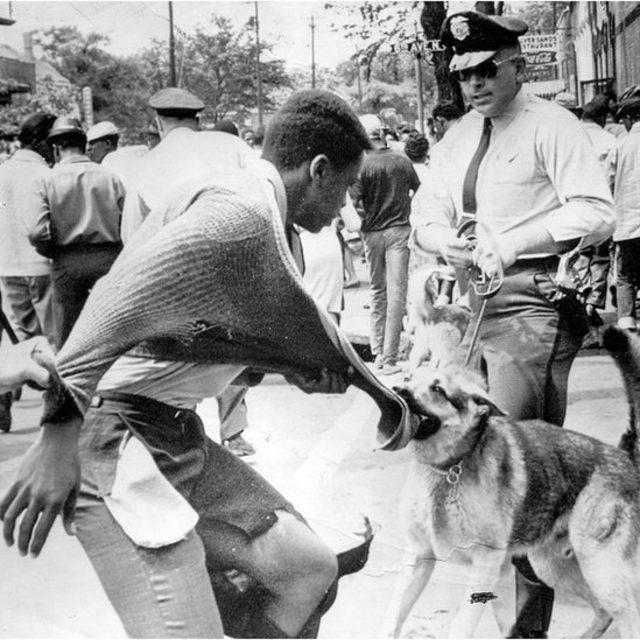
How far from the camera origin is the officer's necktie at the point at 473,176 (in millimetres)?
2283

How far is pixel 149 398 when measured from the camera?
1.48 metres

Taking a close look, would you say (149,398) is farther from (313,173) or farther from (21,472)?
(313,173)

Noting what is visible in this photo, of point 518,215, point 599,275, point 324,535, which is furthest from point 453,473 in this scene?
point 599,275

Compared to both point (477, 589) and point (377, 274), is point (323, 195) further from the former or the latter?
point (377, 274)

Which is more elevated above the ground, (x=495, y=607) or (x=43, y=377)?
(x=43, y=377)

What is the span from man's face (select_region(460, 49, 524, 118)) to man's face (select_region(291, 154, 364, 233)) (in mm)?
776

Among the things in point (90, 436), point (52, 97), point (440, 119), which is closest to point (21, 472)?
point (90, 436)

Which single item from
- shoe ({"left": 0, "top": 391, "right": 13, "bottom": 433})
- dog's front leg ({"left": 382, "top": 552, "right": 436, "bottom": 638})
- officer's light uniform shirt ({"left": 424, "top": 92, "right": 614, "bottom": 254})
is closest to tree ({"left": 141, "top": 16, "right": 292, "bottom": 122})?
officer's light uniform shirt ({"left": 424, "top": 92, "right": 614, "bottom": 254})

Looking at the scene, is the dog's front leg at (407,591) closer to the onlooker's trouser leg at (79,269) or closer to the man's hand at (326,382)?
the man's hand at (326,382)

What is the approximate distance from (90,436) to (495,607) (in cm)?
135

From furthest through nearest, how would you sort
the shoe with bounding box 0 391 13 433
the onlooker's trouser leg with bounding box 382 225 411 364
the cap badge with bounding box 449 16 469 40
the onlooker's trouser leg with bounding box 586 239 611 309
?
the onlooker's trouser leg with bounding box 586 239 611 309
the onlooker's trouser leg with bounding box 382 225 411 364
the shoe with bounding box 0 391 13 433
the cap badge with bounding box 449 16 469 40

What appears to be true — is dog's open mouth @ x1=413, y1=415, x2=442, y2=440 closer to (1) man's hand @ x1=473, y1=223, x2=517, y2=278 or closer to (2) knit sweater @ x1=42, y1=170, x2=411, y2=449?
(1) man's hand @ x1=473, y1=223, x2=517, y2=278

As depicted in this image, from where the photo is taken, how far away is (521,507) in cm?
226

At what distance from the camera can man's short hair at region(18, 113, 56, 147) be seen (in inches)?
108
